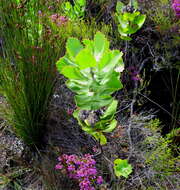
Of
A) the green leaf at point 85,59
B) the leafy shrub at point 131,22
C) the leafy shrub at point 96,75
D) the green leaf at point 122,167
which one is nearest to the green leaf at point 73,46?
the leafy shrub at point 96,75

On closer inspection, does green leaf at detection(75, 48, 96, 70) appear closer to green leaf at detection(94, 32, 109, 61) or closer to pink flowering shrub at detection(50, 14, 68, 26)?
green leaf at detection(94, 32, 109, 61)

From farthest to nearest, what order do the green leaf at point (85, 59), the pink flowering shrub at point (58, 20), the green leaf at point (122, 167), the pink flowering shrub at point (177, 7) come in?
the pink flowering shrub at point (177, 7) → the pink flowering shrub at point (58, 20) → the green leaf at point (122, 167) → the green leaf at point (85, 59)

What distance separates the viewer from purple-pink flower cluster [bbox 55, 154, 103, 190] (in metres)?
1.21

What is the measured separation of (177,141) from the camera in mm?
1889

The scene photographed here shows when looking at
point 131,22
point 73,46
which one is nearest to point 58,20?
point 131,22

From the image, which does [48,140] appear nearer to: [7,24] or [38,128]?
[38,128]

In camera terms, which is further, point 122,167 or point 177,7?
point 177,7

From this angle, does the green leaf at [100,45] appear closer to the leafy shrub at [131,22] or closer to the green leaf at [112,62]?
the green leaf at [112,62]

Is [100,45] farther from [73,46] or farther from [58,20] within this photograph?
[58,20]

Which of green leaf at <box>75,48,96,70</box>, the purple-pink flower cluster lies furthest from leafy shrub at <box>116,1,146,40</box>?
the purple-pink flower cluster

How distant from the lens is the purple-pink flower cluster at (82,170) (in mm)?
1214

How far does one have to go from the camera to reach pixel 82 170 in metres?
1.23

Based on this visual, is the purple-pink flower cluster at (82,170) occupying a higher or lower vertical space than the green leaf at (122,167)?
lower

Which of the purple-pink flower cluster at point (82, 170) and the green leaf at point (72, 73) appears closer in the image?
the green leaf at point (72, 73)
